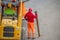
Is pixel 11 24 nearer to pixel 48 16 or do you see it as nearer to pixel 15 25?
pixel 15 25

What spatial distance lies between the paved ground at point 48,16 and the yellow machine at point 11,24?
2.10 ft

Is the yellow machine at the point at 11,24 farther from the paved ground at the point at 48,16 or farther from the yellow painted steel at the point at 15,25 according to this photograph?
the paved ground at the point at 48,16

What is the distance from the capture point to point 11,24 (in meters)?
1.46

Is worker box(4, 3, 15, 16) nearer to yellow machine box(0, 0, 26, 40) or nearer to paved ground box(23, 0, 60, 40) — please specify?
yellow machine box(0, 0, 26, 40)

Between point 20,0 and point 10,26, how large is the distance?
12.2 inches

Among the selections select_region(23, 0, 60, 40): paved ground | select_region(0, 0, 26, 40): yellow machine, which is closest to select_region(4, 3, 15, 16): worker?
select_region(0, 0, 26, 40): yellow machine

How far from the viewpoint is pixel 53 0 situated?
2.24m

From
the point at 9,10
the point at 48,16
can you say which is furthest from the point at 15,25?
the point at 48,16

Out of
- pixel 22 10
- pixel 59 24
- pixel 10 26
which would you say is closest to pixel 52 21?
pixel 59 24

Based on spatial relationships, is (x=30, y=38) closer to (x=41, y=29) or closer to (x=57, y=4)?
(x=41, y=29)

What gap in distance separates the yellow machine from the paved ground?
640mm

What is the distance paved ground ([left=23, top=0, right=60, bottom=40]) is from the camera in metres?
2.17

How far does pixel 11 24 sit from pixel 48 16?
88 cm

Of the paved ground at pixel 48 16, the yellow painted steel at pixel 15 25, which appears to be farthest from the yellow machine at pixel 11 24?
the paved ground at pixel 48 16
